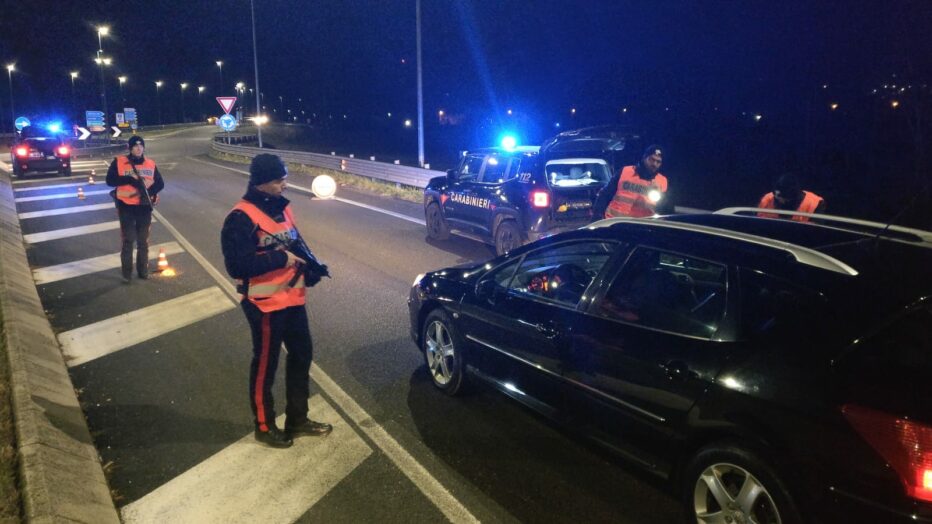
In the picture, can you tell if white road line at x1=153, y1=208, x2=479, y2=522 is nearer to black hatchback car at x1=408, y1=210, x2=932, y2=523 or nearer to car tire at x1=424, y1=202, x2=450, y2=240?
black hatchback car at x1=408, y1=210, x2=932, y2=523

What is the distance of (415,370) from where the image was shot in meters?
5.52

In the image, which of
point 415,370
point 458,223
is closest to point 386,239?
point 458,223

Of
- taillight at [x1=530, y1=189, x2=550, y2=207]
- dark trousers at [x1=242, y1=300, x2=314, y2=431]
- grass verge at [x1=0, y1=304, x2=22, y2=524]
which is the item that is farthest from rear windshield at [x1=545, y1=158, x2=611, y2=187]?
grass verge at [x1=0, y1=304, x2=22, y2=524]

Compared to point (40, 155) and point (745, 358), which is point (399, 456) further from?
point (40, 155)

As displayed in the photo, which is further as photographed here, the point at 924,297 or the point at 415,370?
the point at 415,370

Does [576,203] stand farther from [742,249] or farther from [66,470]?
[66,470]

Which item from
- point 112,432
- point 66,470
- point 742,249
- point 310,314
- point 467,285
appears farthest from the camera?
point 310,314

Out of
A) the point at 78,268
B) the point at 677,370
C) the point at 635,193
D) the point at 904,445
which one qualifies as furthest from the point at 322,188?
the point at 904,445

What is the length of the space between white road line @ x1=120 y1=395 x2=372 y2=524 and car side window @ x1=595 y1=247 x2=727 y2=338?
188 centimetres

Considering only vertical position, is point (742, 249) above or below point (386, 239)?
above

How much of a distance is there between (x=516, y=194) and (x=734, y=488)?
6571 mm

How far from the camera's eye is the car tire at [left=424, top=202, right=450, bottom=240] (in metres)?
11.2

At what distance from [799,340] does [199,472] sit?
337 centimetres

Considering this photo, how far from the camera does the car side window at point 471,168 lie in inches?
403
